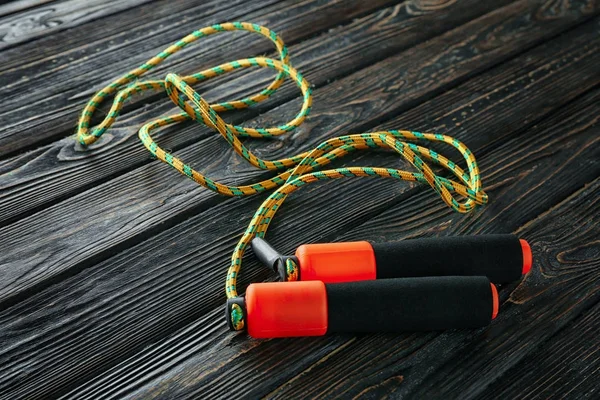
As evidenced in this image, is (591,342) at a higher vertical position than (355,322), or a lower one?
lower

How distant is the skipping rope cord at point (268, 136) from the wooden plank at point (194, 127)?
31 millimetres

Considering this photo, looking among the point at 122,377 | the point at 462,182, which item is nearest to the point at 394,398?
the point at 122,377

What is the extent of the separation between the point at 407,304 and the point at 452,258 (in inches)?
4.2

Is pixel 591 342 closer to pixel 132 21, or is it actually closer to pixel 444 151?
pixel 444 151

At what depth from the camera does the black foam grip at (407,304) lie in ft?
2.93

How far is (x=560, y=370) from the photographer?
909mm

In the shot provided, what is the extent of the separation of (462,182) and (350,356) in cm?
42

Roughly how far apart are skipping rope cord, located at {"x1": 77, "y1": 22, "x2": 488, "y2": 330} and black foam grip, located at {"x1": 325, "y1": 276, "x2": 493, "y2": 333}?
9 centimetres

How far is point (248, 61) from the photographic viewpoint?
133 cm

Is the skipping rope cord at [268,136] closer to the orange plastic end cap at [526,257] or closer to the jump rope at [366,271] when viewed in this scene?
the jump rope at [366,271]

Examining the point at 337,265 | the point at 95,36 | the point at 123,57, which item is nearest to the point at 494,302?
the point at 337,265

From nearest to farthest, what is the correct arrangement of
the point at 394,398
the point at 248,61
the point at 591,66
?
the point at 394,398
the point at 248,61
the point at 591,66

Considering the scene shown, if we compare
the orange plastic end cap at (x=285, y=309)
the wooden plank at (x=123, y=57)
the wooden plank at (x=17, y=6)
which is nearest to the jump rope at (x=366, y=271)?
the orange plastic end cap at (x=285, y=309)

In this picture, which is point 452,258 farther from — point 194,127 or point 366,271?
point 194,127
